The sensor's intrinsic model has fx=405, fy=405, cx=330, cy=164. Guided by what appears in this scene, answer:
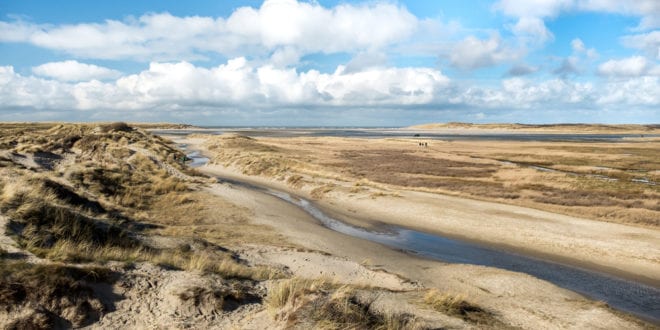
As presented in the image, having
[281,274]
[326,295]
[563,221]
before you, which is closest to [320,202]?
[563,221]

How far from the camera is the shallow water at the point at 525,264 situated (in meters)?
14.8

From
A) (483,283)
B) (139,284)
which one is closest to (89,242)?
(139,284)

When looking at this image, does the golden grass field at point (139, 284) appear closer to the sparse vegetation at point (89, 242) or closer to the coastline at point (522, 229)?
the sparse vegetation at point (89, 242)

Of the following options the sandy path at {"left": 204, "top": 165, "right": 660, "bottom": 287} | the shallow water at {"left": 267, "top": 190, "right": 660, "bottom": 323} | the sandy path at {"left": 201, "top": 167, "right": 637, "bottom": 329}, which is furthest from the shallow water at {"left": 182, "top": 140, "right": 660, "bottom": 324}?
the sandy path at {"left": 201, "top": 167, "right": 637, "bottom": 329}

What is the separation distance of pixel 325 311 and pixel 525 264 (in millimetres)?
14081

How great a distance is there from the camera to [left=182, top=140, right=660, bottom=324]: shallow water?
14.8 metres

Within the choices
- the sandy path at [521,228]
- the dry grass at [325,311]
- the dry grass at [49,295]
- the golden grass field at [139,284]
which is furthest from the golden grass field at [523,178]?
the dry grass at [49,295]

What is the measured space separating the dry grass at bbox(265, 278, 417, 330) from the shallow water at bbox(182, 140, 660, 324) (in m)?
10.1

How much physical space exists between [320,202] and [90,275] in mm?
25088

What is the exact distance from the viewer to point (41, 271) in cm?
809

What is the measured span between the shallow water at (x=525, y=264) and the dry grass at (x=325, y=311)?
10.1 m

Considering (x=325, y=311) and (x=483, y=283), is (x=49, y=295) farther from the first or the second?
(x=483, y=283)

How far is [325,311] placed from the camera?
8227 millimetres

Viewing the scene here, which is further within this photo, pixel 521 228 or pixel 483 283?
pixel 521 228
